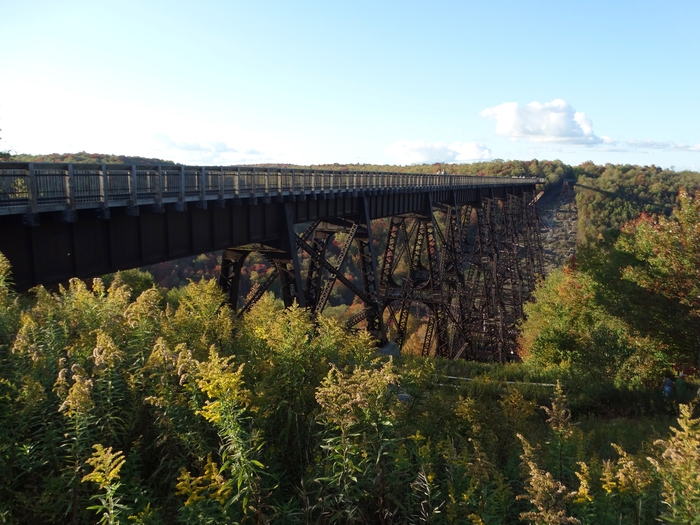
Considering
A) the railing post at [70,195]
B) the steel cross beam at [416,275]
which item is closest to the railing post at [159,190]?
the railing post at [70,195]

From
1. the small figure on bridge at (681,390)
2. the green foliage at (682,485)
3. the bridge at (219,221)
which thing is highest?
the bridge at (219,221)

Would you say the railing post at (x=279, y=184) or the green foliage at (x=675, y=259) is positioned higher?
the railing post at (x=279, y=184)

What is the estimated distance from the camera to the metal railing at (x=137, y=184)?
8.65 meters

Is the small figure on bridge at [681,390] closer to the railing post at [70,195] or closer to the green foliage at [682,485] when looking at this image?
the green foliage at [682,485]

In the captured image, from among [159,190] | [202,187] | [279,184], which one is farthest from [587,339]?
[159,190]

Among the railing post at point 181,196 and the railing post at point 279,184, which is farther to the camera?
the railing post at point 279,184

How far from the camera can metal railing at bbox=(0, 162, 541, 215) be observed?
8648 mm

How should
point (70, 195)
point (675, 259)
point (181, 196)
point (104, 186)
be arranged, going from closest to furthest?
point (70, 195), point (104, 186), point (181, 196), point (675, 259)

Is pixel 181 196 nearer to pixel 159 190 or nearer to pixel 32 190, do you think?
pixel 159 190

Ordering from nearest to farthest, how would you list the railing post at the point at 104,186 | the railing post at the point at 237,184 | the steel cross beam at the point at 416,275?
1. the railing post at the point at 104,186
2. the railing post at the point at 237,184
3. the steel cross beam at the point at 416,275

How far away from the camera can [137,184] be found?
36.1 ft

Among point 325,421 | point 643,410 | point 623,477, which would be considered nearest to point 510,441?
point 623,477

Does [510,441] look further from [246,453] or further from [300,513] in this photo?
[246,453]

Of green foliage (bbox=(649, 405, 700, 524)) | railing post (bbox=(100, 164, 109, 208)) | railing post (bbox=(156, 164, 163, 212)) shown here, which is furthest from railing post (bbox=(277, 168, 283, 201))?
green foliage (bbox=(649, 405, 700, 524))
